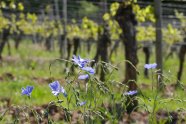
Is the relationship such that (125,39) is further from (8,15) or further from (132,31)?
(8,15)

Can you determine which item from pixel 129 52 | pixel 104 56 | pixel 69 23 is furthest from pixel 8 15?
pixel 129 52

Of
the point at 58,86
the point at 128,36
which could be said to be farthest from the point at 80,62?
the point at 128,36

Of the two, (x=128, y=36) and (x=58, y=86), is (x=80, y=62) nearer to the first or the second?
(x=58, y=86)

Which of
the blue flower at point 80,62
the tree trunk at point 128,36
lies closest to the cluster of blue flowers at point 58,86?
the blue flower at point 80,62

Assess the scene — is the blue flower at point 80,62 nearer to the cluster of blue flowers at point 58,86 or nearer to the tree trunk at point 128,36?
the cluster of blue flowers at point 58,86

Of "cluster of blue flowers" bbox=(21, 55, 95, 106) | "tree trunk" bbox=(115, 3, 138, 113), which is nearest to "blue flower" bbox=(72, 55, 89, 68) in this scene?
"cluster of blue flowers" bbox=(21, 55, 95, 106)

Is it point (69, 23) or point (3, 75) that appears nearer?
point (3, 75)

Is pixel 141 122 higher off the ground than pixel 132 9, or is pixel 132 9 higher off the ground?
pixel 132 9

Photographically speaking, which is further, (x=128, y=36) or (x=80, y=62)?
(x=128, y=36)

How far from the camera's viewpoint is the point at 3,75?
941cm

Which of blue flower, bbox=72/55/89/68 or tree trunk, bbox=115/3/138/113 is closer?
blue flower, bbox=72/55/89/68

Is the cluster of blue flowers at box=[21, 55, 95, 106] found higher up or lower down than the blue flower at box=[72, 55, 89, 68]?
lower down

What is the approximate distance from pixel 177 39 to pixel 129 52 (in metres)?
8.15

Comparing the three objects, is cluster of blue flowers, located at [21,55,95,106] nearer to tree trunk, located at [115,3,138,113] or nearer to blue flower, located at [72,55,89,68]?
blue flower, located at [72,55,89,68]
